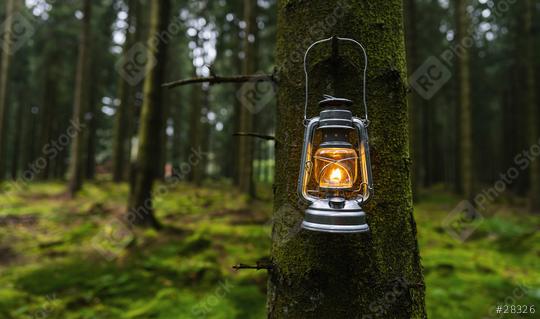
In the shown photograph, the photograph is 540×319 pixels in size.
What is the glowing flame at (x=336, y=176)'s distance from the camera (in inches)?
55.1

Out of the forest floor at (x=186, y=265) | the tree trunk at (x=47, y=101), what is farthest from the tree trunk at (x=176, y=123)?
the forest floor at (x=186, y=265)

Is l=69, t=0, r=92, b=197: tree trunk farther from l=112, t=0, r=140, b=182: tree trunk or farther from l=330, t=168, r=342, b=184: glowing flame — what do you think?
l=330, t=168, r=342, b=184: glowing flame

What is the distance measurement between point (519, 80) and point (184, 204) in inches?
728

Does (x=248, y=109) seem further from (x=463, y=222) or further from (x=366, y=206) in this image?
(x=366, y=206)

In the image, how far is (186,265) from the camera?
5.75m

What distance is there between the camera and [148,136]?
284 inches

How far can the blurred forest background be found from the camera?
4723 mm

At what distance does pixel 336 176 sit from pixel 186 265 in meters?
5.01

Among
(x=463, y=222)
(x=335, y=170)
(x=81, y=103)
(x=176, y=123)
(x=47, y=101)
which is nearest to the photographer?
(x=335, y=170)

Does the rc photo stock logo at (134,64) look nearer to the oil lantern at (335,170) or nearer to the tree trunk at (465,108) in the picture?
the tree trunk at (465,108)

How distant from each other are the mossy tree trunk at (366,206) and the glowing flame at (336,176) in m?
0.16

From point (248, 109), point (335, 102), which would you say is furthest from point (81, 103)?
point (335, 102)

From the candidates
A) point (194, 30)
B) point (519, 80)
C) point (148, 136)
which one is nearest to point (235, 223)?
point (148, 136)

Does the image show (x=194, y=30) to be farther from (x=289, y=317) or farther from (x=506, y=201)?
(x=289, y=317)
